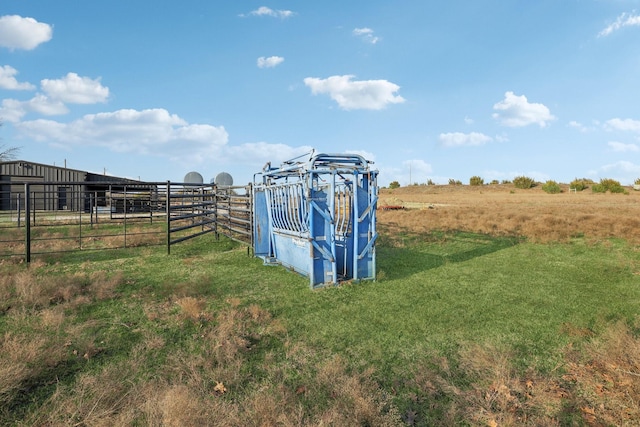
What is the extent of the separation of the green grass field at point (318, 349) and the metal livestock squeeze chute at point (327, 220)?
0.46 meters

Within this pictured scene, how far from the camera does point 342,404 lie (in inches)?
120

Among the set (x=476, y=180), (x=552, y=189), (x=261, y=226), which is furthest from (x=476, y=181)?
(x=261, y=226)

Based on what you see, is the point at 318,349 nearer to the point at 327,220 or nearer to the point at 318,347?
the point at 318,347

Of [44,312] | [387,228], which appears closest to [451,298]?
[44,312]

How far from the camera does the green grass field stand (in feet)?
9.91

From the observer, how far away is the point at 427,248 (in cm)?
1137

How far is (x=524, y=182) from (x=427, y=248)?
2008 inches

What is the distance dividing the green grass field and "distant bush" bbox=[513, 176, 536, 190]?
5130 centimetres

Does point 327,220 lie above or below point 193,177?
below

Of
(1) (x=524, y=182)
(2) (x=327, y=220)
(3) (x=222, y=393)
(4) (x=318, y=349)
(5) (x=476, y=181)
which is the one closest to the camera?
(3) (x=222, y=393)

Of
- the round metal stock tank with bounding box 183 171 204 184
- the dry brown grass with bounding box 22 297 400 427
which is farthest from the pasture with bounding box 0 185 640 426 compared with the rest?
the round metal stock tank with bounding box 183 171 204 184

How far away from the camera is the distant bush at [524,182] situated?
52.9 m

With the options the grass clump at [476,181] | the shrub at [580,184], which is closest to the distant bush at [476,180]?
the grass clump at [476,181]

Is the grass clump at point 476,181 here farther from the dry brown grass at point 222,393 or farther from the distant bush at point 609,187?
the dry brown grass at point 222,393
